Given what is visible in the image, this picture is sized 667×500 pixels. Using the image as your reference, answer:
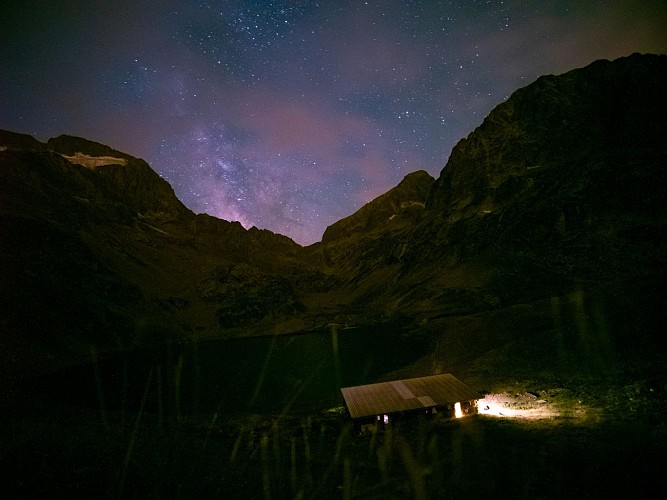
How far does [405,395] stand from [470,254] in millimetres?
124093

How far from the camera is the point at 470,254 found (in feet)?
463

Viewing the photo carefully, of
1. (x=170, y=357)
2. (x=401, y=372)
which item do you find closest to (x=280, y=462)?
(x=401, y=372)

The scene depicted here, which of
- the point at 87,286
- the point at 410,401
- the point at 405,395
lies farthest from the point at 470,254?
the point at 87,286

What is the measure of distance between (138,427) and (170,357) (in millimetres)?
57399

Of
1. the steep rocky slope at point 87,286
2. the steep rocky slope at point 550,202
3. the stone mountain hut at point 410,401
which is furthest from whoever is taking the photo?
the steep rocky slope at point 550,202

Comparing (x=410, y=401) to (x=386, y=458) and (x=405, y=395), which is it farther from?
(x=386, y=458)

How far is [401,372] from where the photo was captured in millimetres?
52656

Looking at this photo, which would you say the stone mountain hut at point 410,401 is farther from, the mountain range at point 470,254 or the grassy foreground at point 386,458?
the mountain range at point 470,254

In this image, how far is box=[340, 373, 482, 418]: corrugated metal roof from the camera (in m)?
26.3

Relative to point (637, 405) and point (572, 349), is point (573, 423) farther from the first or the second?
point (572, 349)

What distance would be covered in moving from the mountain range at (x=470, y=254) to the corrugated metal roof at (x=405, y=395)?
2092 centimetres

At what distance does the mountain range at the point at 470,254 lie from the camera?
271 feet

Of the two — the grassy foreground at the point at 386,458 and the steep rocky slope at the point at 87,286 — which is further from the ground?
the steep rocky slope at the point at 87,286

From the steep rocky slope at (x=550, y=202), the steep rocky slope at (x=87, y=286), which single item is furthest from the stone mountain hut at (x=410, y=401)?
the steep rocky slope at (x=550, y=202)
